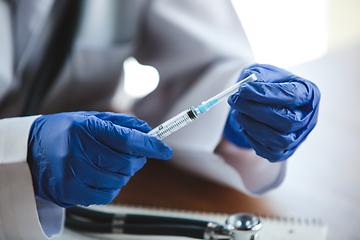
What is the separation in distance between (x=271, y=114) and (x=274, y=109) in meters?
0.01

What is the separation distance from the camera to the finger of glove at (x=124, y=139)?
18.3 inches

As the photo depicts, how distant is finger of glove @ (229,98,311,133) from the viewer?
1.61 ft

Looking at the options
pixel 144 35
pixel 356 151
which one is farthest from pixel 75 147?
pixel 356 151

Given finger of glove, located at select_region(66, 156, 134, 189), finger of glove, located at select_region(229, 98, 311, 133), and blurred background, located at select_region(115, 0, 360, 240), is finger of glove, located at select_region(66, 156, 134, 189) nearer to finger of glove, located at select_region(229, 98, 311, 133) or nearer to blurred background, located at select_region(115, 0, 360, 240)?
finger of glove, located at select_region(229, 98, 311, 133)

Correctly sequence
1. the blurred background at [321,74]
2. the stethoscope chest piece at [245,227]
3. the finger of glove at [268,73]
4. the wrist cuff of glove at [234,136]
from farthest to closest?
1. the blurred background at [321,74]
2. the wrist cuff of glove at [234,136]
3. the finger of glove at [268,73]
4. the stethoscope chest piece at [245,227]

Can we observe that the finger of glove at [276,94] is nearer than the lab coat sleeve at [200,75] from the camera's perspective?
Yes

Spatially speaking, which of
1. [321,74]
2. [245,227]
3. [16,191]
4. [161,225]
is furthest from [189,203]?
[321,74]

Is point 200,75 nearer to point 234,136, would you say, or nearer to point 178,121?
point 234,136

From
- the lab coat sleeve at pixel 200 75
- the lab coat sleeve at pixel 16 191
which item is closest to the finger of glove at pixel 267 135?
the lab coat sleeve at pixel 200 75

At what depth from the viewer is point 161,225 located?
21.8 inches

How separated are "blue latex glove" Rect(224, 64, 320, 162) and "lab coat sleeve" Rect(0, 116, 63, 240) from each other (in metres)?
0.39

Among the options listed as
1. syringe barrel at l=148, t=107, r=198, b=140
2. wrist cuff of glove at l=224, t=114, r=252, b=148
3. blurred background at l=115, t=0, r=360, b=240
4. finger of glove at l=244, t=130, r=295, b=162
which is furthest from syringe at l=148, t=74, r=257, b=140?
blurred background at l=115, t=0, r=360, b=240

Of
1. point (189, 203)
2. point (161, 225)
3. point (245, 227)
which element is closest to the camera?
point (245, 227)

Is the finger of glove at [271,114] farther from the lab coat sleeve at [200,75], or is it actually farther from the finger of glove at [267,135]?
the lab coat sleeve at [200,75]
